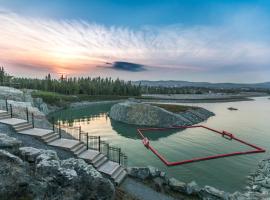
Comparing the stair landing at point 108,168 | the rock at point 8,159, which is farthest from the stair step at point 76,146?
the rock at point 8,159

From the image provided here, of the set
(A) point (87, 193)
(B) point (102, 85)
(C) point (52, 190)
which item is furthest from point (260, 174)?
(B) point (102, 85)

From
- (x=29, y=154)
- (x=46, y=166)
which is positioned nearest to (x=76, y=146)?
(x=29, y=154)

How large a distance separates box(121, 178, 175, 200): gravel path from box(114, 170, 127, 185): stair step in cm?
26

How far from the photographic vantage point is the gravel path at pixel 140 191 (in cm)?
1164

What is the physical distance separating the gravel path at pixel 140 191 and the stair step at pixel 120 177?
26cm

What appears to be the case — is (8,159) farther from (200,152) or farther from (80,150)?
(200,152)

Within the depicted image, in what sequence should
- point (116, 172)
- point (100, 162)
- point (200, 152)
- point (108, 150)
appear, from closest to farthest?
1. point (116, 172)
2. point (100, 162)
3. point (108, 150)
4. point (200, 152)

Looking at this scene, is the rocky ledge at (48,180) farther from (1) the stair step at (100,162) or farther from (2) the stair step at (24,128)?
(2) the stair step at (24,128)

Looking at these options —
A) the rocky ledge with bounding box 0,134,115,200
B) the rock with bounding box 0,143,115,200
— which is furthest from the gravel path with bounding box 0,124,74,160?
the rock with bounding box 0,143,115,200

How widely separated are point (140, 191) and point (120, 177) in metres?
1.50

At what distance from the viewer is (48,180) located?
7223 mm

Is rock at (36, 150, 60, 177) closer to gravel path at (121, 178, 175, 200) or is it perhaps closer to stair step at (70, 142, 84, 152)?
stair step at (70, 142, 84, 152)

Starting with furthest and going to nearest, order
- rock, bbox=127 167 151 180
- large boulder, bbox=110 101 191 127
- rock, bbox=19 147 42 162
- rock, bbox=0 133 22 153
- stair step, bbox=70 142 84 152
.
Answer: large boulder, bbox=110 101 191 127, rock, bbox=127 167 151 180, stair step, bbox=70 142 84 152, rock, bbox=0 133 22 153, rock, bbox=19 147 42 162

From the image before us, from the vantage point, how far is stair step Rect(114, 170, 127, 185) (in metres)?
12.2
